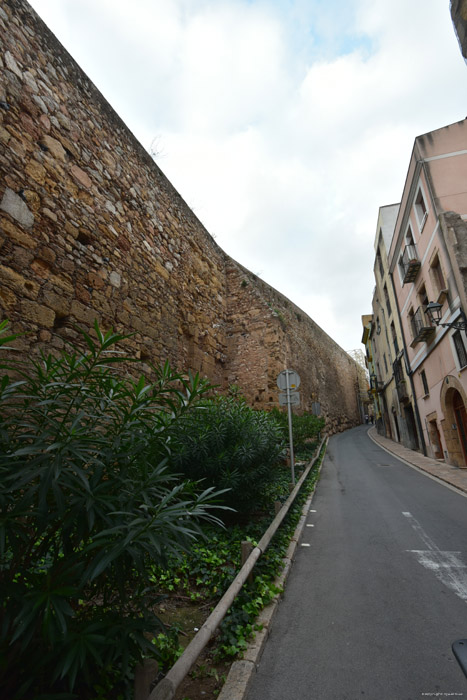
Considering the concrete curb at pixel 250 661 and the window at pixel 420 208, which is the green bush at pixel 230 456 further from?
the window at pixel 420 208

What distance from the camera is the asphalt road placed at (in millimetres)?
2209

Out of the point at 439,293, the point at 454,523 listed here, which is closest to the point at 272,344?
the point at 439,293

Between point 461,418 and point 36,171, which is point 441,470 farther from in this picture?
point 36,171

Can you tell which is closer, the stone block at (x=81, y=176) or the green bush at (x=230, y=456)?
the green bush at (x=230, y=456)

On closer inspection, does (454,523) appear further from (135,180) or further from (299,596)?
(135,180)

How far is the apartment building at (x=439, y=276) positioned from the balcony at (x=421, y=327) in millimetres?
30

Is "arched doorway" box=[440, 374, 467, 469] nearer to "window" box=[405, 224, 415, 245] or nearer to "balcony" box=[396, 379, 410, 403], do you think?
"balcony" box=[396, 379, 410, 403]

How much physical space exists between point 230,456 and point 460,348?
8.25 metres

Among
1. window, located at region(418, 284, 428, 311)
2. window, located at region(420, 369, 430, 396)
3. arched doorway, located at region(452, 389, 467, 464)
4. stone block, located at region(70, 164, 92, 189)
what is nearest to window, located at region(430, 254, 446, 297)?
window, located at region(418, 284, 428, 311)

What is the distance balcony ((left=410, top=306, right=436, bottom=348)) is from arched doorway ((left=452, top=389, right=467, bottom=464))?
205 centimetres

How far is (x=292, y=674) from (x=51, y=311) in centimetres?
445

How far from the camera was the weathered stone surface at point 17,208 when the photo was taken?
4.15 m

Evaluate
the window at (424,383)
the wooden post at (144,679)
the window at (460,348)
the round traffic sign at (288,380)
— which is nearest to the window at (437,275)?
the window at (460,348)

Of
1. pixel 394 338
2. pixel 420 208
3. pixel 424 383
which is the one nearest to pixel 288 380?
pixel 424 383
